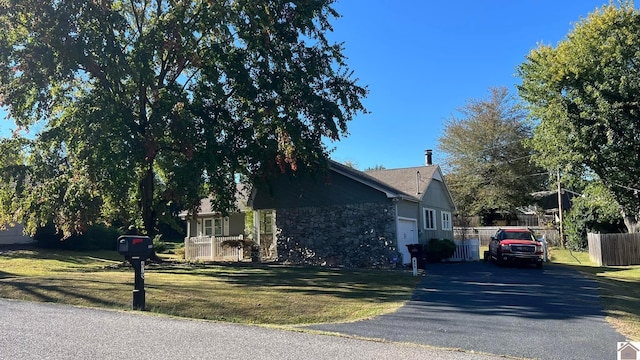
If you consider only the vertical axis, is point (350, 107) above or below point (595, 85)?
below

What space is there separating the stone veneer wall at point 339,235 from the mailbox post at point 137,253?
41.9ft

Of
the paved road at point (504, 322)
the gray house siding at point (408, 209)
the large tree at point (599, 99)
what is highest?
the large tree at point (599, 99)

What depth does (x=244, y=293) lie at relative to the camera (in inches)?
506

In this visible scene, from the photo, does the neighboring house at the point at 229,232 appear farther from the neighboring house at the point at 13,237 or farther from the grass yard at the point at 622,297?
the grass yard at the point at 622,297

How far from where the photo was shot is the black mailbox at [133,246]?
10383mm

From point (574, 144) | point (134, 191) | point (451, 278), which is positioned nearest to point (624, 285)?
point (451, 278)

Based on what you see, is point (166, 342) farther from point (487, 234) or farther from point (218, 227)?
point (487, 234)

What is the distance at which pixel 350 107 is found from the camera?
22.1 meters

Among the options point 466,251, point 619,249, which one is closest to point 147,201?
point 466,251

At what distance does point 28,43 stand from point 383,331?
626 inches

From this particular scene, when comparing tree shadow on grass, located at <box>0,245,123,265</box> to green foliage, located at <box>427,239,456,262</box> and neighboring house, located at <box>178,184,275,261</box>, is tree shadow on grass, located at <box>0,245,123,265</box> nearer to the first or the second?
neighboring house, located at <box>178,184,275,261</box>

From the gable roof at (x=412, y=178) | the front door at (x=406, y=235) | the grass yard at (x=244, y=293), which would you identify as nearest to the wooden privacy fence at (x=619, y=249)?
the gable roof at (x=412, y=178)

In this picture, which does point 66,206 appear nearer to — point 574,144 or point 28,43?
point 28,43

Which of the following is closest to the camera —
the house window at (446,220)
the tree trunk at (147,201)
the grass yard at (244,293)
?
the grass yard at (244,293)
